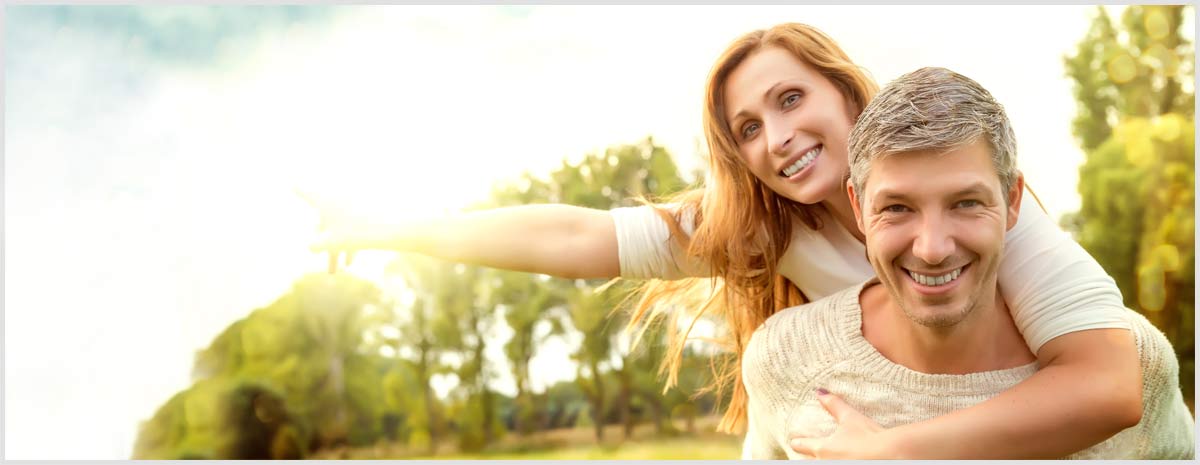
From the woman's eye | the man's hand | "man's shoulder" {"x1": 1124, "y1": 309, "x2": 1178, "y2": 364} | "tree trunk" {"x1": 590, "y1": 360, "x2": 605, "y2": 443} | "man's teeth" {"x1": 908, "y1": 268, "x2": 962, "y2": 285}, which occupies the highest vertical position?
the woman's eye

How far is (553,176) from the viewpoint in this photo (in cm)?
1452

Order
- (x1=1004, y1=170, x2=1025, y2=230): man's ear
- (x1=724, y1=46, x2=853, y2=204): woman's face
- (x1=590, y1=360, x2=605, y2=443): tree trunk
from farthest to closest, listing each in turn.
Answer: (x1=590, y1=360, x2=605, y2=443): tree trunk, (x1=724, y1=46, x2=853, y2=204): woman's face, (x1=1004, y1=170, x2=1025, y2=230): man's ear

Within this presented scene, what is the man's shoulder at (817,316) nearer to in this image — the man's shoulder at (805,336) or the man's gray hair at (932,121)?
the man's shoulder at (805,336)

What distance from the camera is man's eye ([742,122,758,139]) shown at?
2.80 metres

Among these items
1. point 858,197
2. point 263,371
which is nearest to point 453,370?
point 263,371

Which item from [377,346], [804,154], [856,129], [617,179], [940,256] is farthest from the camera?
[377,346]

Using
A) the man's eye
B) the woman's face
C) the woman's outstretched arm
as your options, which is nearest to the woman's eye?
the woman's face

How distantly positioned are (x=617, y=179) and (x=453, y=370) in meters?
3.68

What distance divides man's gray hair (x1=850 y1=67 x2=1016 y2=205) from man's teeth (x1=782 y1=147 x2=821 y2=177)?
66 cm

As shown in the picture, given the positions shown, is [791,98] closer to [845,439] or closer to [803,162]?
[803,162]

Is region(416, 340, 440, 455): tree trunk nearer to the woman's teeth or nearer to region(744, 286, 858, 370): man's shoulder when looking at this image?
the woman's teeth

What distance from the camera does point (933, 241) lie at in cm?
182

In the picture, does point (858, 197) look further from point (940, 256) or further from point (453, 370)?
point (453, 370)

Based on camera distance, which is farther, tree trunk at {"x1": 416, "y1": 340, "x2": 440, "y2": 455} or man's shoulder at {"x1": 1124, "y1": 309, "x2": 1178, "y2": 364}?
tree trunk at {"x1": 416, "y1": 340, "x2": 440, "y2": 455}
